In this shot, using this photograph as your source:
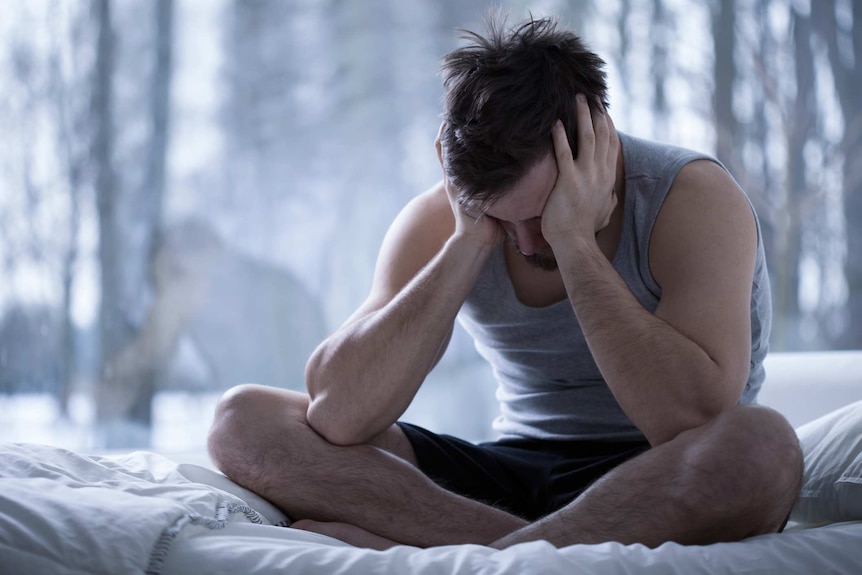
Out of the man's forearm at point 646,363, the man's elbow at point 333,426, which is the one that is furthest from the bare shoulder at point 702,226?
the man's elbow at point 333,426

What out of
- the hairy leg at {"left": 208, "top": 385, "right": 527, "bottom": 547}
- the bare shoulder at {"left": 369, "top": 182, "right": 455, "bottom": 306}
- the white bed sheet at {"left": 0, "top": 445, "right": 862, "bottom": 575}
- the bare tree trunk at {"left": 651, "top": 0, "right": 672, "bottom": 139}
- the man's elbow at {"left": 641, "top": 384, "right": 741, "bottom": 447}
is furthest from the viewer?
the bare tree trunk at {"left": 651, "top": 0, "right": 672, "bottom": 139}

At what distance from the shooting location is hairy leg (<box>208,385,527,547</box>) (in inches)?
49.8

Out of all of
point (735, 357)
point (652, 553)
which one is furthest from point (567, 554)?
point (735, 357)

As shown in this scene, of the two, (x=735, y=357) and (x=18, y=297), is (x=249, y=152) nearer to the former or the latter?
(x=18, y=297)

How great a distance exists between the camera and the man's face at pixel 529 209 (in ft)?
4.37

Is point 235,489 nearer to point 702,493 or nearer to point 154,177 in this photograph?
point 702,493

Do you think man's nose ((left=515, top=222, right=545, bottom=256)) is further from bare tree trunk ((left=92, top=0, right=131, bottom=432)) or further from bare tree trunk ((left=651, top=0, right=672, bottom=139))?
bare tree trunk ((left=651, top=0, right=672, bottom=139))

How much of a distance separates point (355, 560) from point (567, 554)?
0.73 ft

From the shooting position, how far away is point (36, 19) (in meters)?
2.91

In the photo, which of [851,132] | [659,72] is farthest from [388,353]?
[851,132]

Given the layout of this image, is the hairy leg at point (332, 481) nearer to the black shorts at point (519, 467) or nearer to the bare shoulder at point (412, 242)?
the black shorts at point (519, 467)

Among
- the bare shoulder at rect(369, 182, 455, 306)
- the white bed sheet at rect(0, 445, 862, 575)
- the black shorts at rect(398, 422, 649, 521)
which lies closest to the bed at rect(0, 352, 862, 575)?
the white bed sheet at rect(0, 445, 862, 575)

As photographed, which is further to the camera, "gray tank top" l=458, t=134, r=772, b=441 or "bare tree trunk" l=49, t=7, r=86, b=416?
"bare tree trunk" l=49, t=7, r=86, b=416

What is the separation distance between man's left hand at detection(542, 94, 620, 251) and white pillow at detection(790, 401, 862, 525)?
0.48 meters
